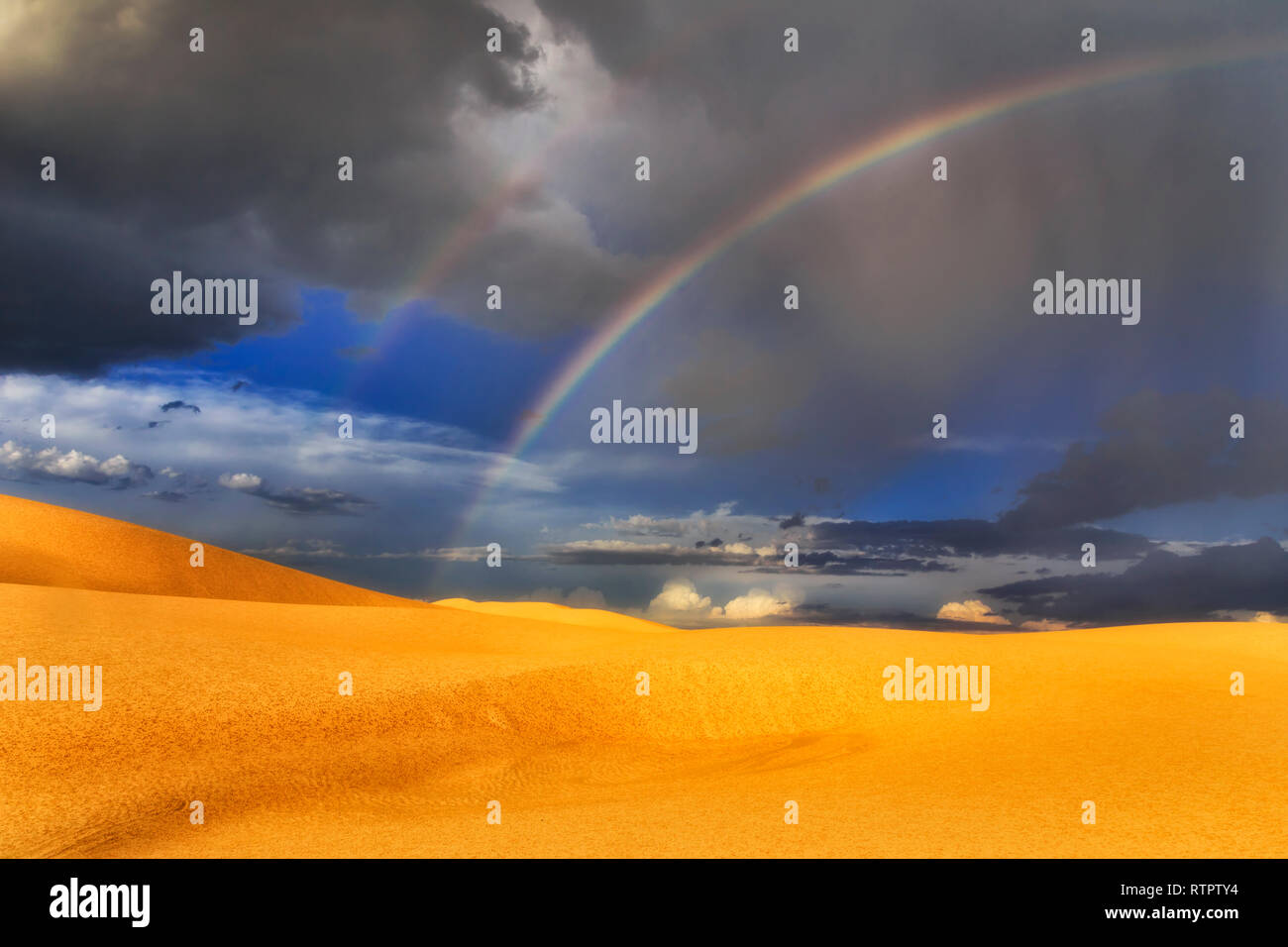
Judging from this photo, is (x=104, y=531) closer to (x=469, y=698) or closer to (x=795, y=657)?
(x=469, y=698)

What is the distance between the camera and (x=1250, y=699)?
20.7m

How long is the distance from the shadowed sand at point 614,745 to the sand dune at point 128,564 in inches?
691

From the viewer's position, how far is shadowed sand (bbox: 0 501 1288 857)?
549 inches

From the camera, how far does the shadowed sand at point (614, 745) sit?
13953 millimetres

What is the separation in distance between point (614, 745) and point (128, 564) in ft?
131

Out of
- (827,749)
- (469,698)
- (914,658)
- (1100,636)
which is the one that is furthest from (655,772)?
(1100,636)

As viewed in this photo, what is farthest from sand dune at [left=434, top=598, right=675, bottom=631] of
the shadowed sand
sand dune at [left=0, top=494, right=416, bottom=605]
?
the shadowed sand

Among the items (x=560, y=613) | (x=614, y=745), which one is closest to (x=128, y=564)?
(x=560, y=613)

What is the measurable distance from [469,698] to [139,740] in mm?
7452

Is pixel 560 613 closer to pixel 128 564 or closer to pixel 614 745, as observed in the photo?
pixel 128 564

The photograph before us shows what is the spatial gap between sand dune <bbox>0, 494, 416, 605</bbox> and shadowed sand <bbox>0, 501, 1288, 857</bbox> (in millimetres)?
17540

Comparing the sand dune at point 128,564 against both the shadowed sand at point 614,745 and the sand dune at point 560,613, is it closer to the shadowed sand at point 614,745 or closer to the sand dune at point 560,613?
the sand dune at point 560,613

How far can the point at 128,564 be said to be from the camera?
49125 mm

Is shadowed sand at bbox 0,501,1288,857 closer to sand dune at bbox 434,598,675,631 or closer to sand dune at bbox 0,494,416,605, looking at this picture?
sand dune at bbox 0,494,416,605
